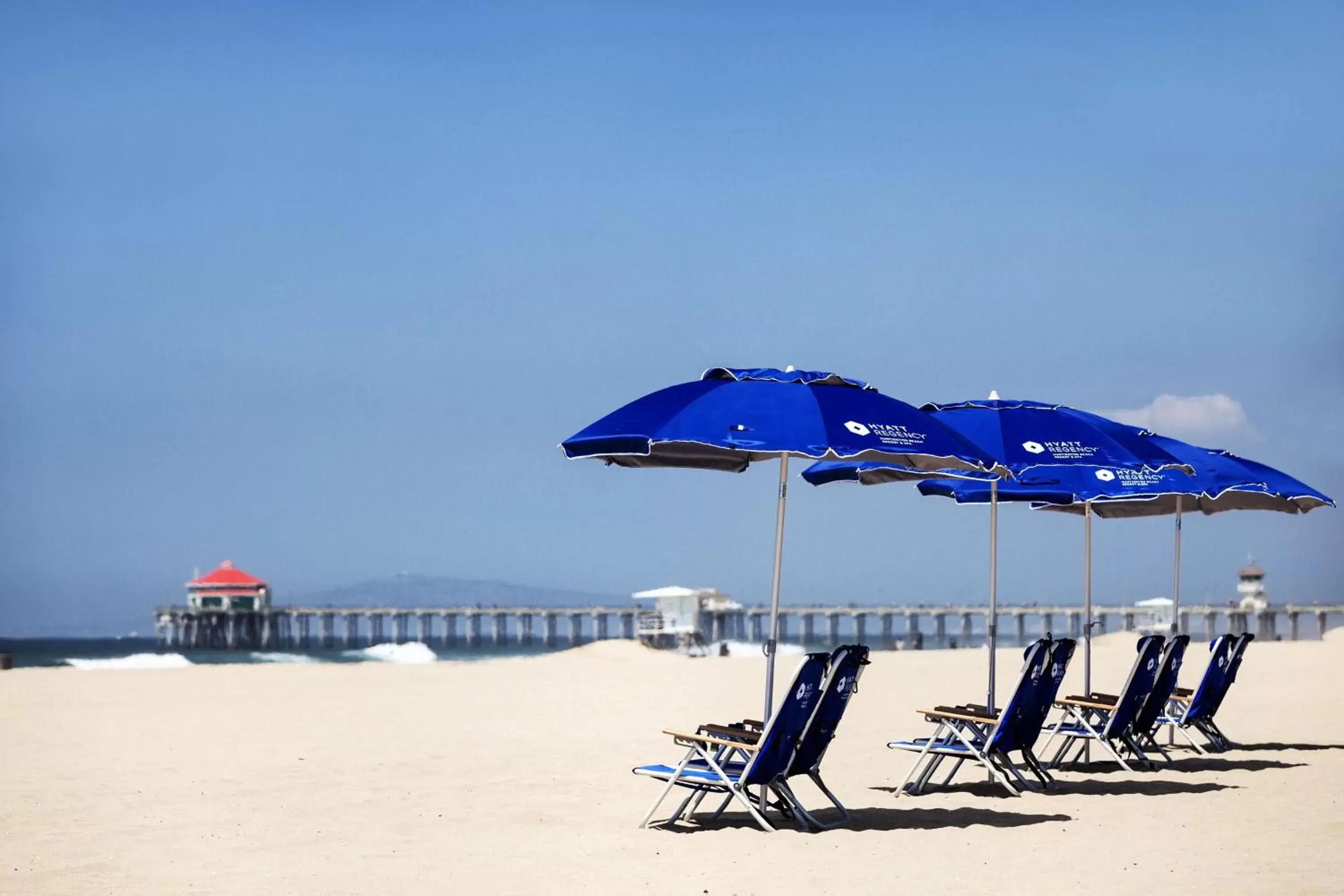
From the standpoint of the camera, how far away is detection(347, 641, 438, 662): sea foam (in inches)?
2500

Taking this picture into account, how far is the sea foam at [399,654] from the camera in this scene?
6350 centimetres

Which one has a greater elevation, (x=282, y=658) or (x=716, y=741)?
(x=716, y=741)

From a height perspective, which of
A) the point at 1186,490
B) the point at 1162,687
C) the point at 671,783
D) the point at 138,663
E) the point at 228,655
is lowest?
the point at 228,655

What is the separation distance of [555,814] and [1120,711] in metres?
3.29

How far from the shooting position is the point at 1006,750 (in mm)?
8109

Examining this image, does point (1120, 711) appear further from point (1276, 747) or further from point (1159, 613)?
Result: point (1159, 613)

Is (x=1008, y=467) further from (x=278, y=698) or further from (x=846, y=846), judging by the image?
(x=278, y=698)

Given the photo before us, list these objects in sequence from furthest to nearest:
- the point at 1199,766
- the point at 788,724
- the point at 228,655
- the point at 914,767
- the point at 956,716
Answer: the point at 228,655 < the point at 1199,766 < the point at 914,767 < the point at 956,716 < the point at 788,724

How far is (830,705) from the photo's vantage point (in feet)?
22.4

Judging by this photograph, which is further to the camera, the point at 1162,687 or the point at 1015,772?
the point at 1162,687

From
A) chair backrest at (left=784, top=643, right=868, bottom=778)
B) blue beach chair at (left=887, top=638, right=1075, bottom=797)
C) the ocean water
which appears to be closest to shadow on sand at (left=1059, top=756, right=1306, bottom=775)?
blue beach chair at (left=887, top=638, right=1075, bottom=797)

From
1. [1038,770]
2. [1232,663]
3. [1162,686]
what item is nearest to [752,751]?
[1038,770]

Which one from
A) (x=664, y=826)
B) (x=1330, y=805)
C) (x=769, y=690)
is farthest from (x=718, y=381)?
(x=1330, y=805)

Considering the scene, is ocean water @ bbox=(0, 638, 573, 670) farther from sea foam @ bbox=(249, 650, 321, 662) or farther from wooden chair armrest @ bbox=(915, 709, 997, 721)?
wooden chair armrest @ bbox=(915, 709, 997, 721)
